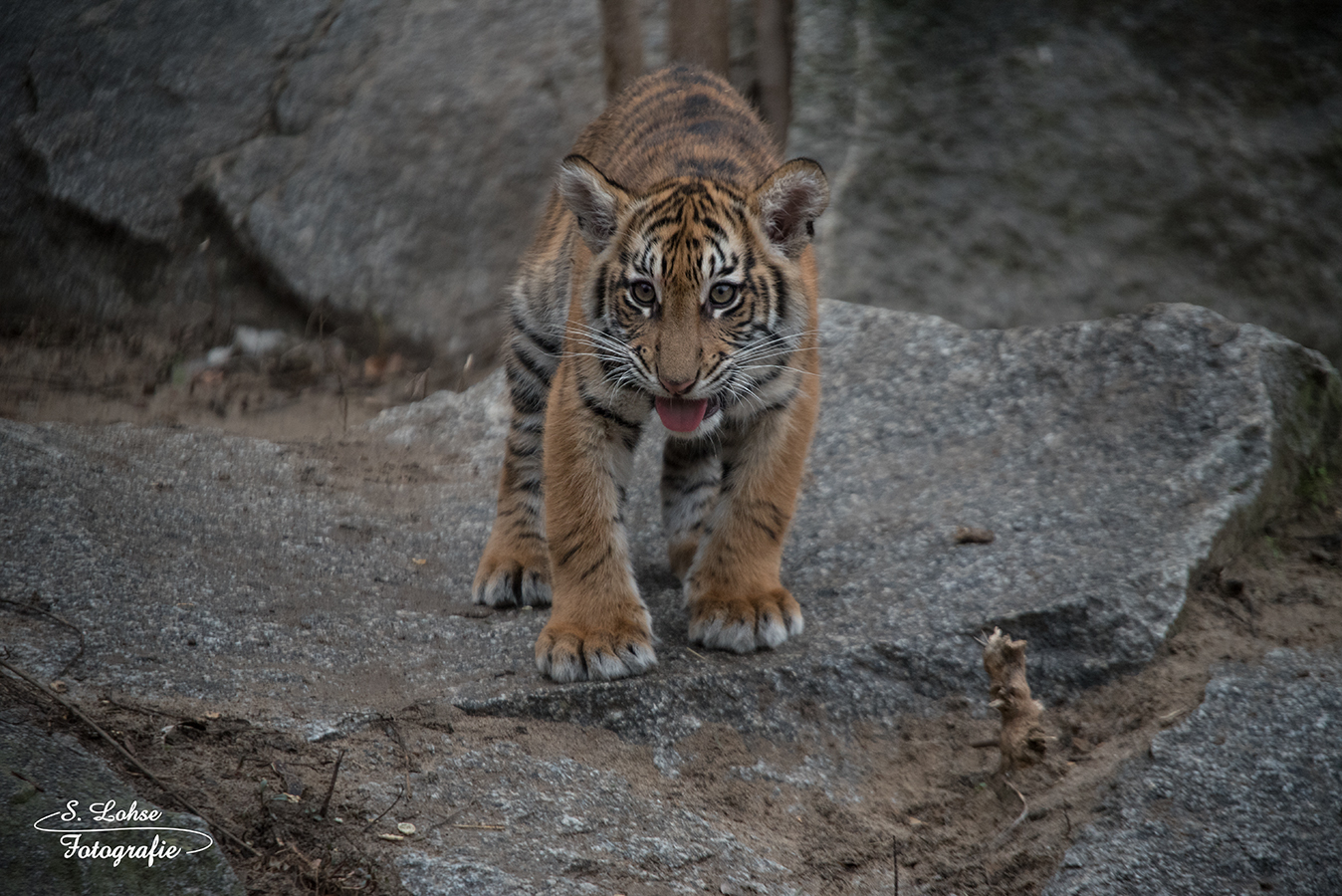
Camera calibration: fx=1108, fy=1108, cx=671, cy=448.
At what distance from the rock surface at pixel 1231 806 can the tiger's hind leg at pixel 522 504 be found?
2.05 metres

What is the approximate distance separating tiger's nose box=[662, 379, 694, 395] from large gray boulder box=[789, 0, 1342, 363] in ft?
9.26

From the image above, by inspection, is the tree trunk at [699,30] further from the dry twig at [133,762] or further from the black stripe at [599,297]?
the dry twig at [133,762]

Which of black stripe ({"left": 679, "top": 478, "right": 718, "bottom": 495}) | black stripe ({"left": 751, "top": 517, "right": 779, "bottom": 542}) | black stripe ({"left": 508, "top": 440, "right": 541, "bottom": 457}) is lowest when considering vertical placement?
black stripe ({"left": 679, "top": 478, "right": 718, "bottom": 495})

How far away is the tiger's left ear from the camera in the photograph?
3.31 m

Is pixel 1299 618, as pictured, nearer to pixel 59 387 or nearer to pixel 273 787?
pixel 273 787

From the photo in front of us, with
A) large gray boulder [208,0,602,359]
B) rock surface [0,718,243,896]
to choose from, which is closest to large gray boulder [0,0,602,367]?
large gray boulder [208,0,602,359]

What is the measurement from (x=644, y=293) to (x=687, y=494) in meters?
1.20

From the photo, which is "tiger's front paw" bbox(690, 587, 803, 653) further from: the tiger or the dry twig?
the dry twig

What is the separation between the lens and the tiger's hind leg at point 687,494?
13.8 ft

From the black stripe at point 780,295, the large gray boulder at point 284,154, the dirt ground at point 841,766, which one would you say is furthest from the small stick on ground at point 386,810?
the large gray boulder at point 284,154

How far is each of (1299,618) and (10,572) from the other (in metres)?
4.04

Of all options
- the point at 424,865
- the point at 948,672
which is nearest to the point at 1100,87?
the point at 948,672

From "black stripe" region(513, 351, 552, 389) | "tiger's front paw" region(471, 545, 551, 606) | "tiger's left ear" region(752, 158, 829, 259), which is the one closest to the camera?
"tiger's left ear" region(752, 158, 829, 259)

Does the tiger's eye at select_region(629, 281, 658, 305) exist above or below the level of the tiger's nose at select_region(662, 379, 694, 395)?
above
